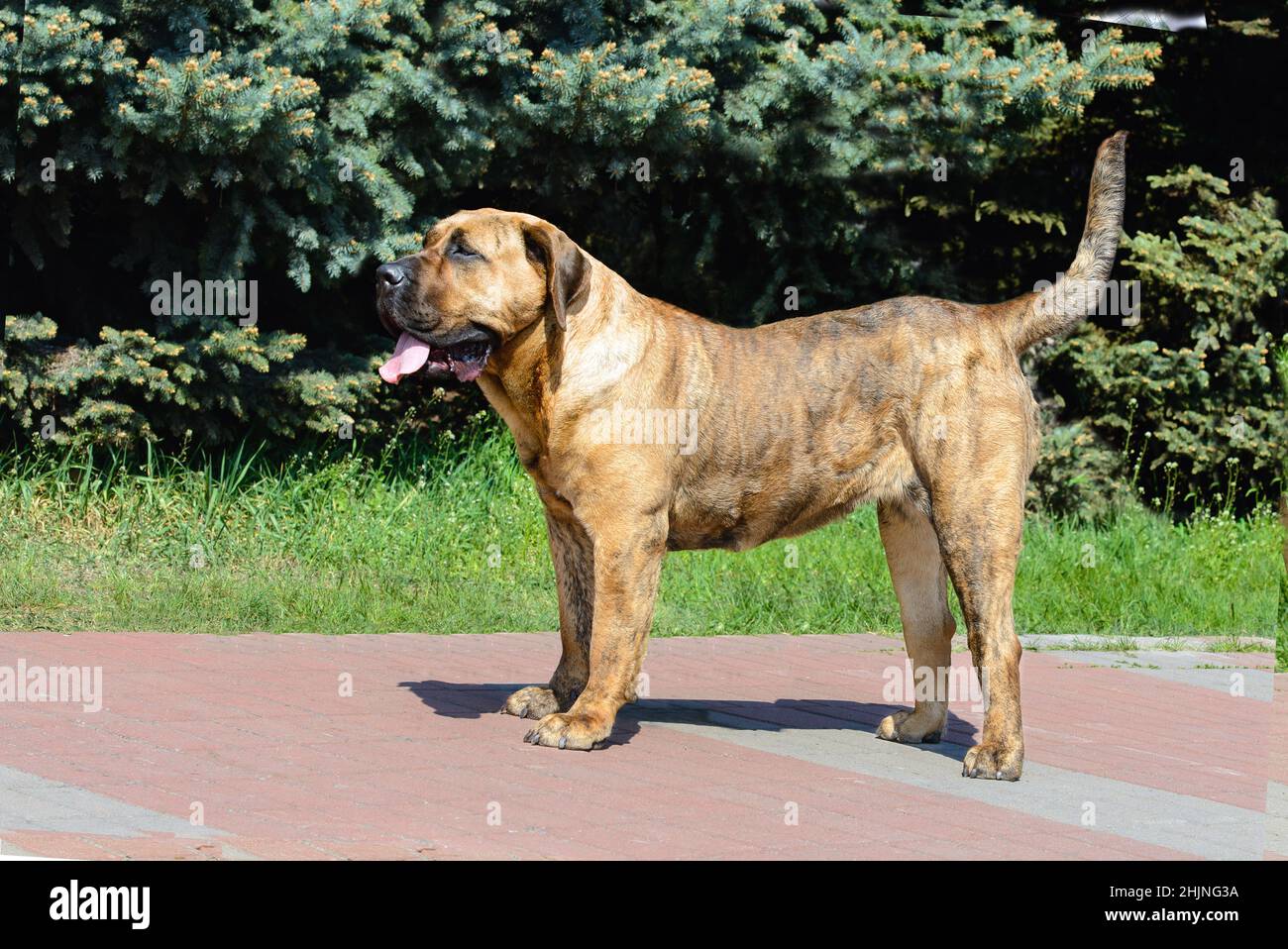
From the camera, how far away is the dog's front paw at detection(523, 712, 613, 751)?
19.4 ft

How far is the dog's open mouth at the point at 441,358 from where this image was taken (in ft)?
19.8

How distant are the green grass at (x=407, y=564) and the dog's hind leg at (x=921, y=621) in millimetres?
2795

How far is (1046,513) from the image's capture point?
40.4ft

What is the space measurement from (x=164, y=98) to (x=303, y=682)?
391cm

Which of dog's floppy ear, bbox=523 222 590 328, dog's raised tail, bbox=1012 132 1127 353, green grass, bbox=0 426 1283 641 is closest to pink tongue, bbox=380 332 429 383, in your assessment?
dog's floppy ear, bbox=523 222 590 328

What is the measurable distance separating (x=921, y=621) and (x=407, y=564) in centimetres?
439

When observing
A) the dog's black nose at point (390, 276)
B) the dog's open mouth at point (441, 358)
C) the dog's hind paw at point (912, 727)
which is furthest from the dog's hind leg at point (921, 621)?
the dog's black nose at point (390, 276)

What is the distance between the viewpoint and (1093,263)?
613 cm

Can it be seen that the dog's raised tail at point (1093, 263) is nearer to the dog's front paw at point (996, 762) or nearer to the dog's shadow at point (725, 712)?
the dog's front paw at point (996, 762)

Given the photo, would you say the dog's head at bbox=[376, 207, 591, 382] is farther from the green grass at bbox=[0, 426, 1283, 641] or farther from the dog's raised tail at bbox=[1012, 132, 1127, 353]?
the green grass at bbox=[0, 426, 1283, 641]

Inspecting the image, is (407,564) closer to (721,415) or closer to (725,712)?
(725,712)

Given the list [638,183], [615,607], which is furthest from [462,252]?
[638,183]

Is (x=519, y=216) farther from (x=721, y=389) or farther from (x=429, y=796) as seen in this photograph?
(x=429, y=796)

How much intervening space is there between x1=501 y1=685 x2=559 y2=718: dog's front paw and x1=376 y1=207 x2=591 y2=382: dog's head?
1.42m
